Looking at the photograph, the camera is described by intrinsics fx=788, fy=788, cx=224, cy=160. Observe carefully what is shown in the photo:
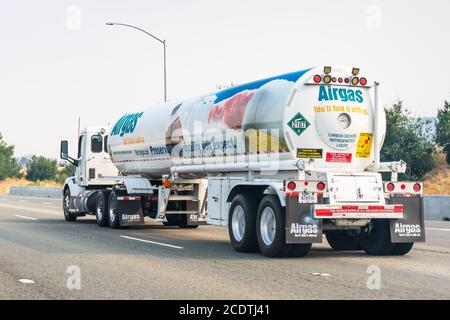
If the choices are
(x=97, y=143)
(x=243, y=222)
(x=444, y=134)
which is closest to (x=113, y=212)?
(x=97, y=143)

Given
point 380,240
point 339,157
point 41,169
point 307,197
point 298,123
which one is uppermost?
point 41,169

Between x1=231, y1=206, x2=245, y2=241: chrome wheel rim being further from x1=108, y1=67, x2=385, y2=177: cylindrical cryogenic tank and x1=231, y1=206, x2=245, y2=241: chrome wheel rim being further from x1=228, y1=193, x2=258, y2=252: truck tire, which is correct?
x1=108, y1=67, x2=385, y2=177: cylindrical cryogenic tank

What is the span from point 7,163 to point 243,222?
9216cm

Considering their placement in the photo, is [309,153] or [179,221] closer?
[309,153]

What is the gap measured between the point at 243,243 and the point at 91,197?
10.4m

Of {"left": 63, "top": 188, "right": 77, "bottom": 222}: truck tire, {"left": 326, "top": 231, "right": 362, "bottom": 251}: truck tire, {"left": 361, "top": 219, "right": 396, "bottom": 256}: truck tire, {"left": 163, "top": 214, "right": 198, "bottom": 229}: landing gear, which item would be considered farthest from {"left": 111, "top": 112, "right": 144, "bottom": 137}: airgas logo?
{"left": 361, "top": 219, "right": 396, "bottom": 256}: truck tire

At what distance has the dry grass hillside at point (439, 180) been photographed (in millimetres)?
45281

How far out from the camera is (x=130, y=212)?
68.5ft

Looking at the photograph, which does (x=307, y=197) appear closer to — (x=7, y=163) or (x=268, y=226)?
(x=268, y=226)

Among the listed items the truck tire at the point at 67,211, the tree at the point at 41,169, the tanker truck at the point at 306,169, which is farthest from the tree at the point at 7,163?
the tanker truck at the point at 306,169

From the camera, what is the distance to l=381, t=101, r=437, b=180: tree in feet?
135

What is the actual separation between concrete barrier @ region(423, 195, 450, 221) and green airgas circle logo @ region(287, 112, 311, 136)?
45.6 feet
